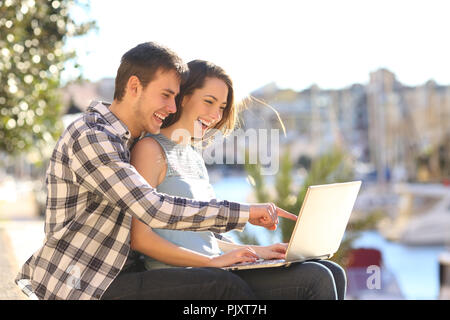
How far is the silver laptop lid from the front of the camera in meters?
1.81

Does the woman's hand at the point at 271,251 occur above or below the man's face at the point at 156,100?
below

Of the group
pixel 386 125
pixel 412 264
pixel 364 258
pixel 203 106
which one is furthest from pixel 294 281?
pixel 386 125

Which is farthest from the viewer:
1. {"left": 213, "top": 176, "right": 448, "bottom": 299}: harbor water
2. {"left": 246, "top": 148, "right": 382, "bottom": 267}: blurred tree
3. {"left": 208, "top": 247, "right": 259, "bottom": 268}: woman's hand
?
{"left": 213, "top": 176, "right": 448, "bottom": 299}: harbor water

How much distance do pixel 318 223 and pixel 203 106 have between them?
2.14ft

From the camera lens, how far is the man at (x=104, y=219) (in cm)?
177

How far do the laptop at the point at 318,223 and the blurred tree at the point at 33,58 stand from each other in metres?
3.46

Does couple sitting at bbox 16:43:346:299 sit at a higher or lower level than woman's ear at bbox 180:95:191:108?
lower

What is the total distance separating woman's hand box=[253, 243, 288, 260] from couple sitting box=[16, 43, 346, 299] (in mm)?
197

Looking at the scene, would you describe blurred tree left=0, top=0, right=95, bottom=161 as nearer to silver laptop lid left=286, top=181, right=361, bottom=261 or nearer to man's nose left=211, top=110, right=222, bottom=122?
man's nose left=211, top=110, right=222, bottom=122

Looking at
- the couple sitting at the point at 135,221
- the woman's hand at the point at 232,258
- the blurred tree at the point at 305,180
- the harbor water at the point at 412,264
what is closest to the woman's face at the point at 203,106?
the couple sitting at the point at 135,221

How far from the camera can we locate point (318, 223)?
74.9 inches

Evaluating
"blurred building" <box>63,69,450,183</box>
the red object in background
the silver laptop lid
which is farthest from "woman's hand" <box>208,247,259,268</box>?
"blurred building" <box>63,69,450,183</box>

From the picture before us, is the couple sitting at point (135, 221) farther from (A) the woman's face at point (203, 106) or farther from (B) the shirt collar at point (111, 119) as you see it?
(A) the woman's face at point (203, 106)
